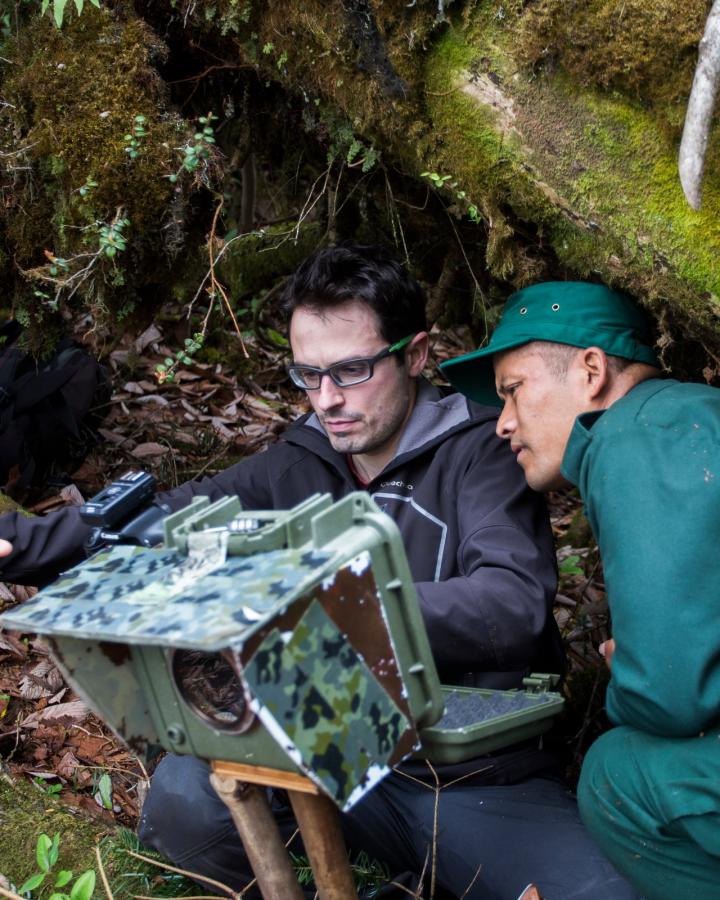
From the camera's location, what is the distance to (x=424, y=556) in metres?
3.58

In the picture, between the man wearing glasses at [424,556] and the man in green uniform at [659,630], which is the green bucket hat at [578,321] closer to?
the man in green uniform at [659,630]

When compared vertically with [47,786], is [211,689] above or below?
above

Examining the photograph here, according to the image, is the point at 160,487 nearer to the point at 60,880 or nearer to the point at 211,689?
the point at 60,880

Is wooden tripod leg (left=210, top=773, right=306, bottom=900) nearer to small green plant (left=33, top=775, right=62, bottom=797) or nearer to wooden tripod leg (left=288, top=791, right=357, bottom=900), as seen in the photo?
wooden tripod leg (left=288, top=791, right=357, bottom=900)

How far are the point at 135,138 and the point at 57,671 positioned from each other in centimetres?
278

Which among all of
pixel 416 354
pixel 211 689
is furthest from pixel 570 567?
pixel 211 689

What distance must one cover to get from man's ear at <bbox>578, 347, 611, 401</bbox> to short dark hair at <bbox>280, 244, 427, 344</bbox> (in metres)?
0.96

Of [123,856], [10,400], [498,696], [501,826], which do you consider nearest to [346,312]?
[498,696]

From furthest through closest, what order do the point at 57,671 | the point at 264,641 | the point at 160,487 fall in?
the point at 160,487 < the point at 57,671 < the point at 264,641

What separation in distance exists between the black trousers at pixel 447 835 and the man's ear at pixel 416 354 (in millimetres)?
1709

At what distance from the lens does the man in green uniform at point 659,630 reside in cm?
232

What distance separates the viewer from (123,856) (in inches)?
140

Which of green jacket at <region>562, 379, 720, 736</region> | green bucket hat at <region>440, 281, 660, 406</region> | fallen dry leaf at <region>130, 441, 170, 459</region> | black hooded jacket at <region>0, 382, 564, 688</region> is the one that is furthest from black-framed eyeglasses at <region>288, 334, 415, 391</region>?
fallen dry leaf at <region>130, 441, 170, 459</region>

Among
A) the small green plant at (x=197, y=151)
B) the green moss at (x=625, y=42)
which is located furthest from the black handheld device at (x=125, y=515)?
the green moss at (x=625, y=42)
